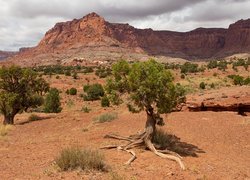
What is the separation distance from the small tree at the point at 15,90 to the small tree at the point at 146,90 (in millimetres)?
11345

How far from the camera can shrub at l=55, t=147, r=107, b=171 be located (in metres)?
10.0

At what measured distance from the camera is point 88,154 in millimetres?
10312

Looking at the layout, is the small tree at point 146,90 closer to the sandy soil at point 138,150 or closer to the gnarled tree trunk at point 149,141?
the gnarled tree trunk at point 149,141

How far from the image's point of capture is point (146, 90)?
13.0 m

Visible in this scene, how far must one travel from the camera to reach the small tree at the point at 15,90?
925 inches

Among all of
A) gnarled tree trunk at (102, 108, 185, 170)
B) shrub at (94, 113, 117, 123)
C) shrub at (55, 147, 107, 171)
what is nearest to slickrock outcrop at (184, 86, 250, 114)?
shrub at (94, 113, 117, 123)

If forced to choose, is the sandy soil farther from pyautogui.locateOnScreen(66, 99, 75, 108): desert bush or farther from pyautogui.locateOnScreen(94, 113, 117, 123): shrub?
pyautogui.locateOnScreen(66, 99, 75, 108): desert bush

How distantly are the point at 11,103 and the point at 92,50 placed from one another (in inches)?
5683

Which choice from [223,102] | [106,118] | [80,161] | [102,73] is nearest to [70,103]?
[106,118]

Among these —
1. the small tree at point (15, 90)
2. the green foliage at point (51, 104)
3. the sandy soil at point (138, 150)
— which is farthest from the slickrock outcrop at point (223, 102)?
the green foliage at point (51, 104)

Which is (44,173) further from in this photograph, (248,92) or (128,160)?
(248,92)

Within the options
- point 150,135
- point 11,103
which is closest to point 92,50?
point 11,103

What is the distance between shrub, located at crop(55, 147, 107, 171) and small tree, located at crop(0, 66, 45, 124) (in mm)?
13959

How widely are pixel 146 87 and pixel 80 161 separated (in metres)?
4.23
